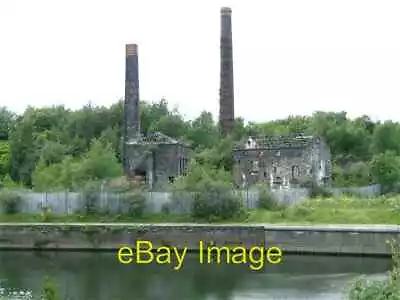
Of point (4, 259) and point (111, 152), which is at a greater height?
point (111, 152)

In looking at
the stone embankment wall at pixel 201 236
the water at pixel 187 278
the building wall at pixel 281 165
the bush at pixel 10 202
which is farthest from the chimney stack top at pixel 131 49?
the water at pixel 187 278

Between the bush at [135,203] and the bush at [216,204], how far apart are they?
3.21 meters

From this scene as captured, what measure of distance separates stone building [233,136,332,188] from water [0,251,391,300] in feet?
46.9

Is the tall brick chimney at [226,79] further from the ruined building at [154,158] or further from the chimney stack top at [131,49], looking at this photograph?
the chimney stack top at [131,49]

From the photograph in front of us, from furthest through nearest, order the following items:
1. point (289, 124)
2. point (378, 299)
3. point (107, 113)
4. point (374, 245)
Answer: point (289, 124), point (107, 113), point (374, 245), point (378, 299)

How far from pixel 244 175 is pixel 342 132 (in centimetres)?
1743

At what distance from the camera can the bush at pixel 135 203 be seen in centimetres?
4394

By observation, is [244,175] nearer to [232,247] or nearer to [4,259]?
[232,247]

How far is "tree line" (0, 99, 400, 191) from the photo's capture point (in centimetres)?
5081

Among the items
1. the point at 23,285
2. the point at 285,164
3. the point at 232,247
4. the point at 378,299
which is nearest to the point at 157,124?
the point at 285,164

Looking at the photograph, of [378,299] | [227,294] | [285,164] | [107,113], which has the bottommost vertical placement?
[227,294]

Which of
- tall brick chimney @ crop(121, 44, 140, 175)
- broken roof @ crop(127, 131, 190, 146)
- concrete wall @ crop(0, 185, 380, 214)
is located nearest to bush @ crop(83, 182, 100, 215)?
concrete wall @ crop(0, 185, 380, 214)

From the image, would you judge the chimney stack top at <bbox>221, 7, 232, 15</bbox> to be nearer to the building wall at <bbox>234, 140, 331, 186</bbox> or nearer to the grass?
the building wall at <bbox>234, 140, 331, 186</bbox>

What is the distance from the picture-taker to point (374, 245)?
36.5 m
